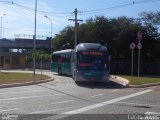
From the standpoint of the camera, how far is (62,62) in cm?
4788

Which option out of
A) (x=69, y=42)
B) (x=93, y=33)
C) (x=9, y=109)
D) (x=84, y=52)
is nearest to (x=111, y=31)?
(x=93, y=33)

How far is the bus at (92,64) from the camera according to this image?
32875 mm

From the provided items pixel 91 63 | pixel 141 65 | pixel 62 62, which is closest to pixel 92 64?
pixel 91 63

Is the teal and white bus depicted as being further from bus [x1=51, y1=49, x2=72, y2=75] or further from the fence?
the fence

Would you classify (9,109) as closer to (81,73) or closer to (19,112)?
(19,112)

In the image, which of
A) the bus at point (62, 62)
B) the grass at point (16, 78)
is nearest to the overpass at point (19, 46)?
the bus at point (62, 62)

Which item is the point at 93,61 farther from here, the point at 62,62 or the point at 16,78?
the point at 62,62

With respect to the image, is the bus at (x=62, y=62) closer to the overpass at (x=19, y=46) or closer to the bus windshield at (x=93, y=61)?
the bus windshield at (x=93, y=61)

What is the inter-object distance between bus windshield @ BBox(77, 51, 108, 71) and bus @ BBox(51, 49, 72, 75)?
1108cm

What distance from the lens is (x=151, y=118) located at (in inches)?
552

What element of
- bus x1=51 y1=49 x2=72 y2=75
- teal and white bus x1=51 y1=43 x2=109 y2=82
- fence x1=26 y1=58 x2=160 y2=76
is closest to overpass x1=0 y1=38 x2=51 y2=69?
fence x1=26 y1=58 x2=160 y2=76

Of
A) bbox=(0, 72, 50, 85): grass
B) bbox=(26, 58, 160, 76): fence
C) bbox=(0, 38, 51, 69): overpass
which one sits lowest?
bbox=(0, 72, 50, 85): grass

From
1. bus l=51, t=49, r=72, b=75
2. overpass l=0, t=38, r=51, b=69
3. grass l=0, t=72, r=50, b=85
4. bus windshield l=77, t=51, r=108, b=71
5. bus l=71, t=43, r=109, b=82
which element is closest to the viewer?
bus l=71, t=43, r=109, b=82

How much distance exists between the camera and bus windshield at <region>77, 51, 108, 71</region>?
108 ft
